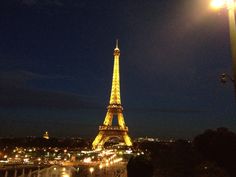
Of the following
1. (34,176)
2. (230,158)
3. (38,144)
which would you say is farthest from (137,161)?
(38,144)

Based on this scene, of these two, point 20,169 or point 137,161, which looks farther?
point 20,169

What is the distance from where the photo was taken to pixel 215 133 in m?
15.3

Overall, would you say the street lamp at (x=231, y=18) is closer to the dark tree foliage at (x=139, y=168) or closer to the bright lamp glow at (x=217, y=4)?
the bright lamp glow at (x=217, y=4)

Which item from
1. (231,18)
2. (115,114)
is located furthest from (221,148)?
(115,114)

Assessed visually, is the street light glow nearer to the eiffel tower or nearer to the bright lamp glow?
the bright lamp glow

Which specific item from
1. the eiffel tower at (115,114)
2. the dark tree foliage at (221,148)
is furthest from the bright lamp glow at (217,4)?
the eiffel tower at (115,114)

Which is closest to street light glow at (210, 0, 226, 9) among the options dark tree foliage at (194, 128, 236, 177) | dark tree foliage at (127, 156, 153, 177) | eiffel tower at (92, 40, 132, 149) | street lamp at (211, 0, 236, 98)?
street lamp at (211, 0, 236, 98)

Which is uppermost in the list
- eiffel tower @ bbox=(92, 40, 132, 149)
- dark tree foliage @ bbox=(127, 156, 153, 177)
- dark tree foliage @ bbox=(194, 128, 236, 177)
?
eiffel tower @ bbox=(92, 40, 132, 149)

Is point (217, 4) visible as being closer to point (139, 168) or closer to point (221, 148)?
point (139, 168)

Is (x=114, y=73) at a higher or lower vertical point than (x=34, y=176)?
higher

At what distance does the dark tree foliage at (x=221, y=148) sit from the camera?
14461 millimetres

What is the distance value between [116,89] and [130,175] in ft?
227

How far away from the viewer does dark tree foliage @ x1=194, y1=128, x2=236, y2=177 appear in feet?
47.4

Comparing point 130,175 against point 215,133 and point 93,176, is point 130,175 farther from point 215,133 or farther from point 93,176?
point 93,176
